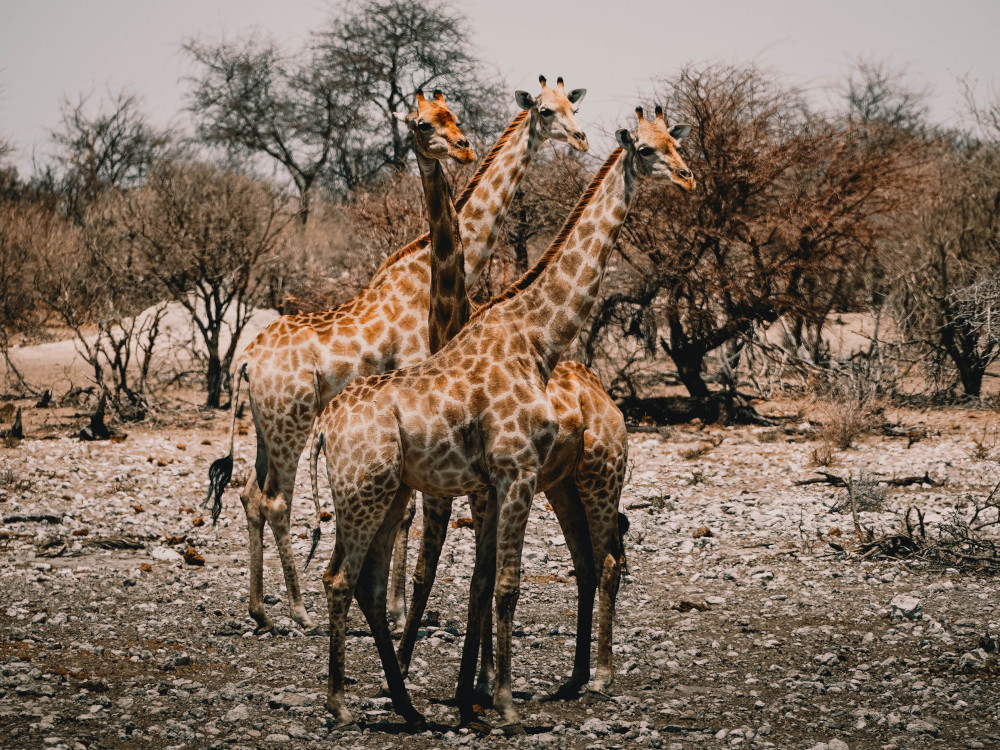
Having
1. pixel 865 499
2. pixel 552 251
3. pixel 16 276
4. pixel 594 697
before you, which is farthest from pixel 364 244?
pixel 594 697

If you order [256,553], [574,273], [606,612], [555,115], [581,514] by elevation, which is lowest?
[606,612]

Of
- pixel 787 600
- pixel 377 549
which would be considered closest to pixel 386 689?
pixel 377 549

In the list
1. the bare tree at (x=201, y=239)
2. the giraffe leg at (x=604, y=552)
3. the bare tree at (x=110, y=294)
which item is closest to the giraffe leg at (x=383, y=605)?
the giraffe leg at (x=604, y=552)

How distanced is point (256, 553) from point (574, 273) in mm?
3246

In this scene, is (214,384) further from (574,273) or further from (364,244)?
(574,273)

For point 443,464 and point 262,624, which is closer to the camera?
point 443,464

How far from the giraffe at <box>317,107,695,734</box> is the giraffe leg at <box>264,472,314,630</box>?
6.00 ft

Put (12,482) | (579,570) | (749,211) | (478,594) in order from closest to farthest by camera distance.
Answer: (478,594), (579,570), (12,482), (749,211)

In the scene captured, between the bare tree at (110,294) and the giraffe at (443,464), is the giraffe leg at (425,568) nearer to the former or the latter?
the giraffe at (443,464)

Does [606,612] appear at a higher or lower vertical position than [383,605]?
lower

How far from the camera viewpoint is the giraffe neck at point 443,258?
21.9 feet

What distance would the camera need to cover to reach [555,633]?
724 centimetres

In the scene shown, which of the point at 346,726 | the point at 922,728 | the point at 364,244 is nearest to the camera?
the point at 922,728

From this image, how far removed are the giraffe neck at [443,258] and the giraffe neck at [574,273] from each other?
76 centimetres
